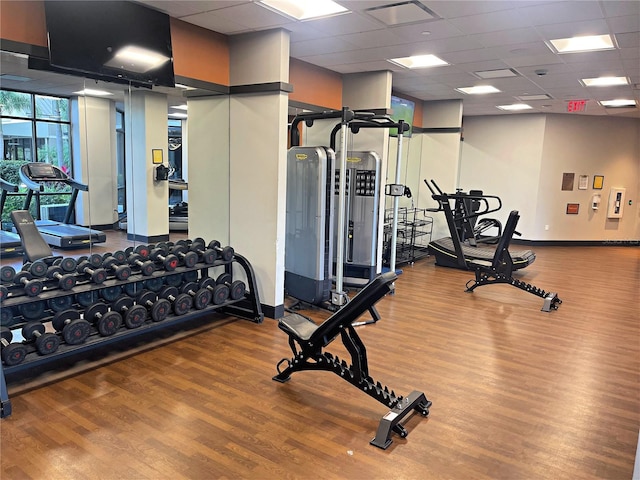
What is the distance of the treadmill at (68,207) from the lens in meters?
3.54

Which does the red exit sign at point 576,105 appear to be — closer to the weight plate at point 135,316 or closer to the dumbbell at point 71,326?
the weight plate at point 135,316

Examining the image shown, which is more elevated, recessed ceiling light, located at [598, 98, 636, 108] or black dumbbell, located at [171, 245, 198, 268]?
recessed ceiling light, located at [598, 98, 636, 108]

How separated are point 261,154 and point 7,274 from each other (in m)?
2.39

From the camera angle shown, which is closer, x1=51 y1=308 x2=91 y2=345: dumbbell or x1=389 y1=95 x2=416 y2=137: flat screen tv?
x1=51 y1=308 x2=91 y2=345: dumbbell

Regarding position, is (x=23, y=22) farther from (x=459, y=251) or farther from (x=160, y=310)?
(x=459, y=251)

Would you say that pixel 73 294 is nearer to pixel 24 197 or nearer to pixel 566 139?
pixel 24 197

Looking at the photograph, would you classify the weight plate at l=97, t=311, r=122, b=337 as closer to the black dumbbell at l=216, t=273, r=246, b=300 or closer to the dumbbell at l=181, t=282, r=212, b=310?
the dumbbell at l=181, t=282, r=212, b=310

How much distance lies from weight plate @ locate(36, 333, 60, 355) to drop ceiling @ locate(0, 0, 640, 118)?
1737 mm

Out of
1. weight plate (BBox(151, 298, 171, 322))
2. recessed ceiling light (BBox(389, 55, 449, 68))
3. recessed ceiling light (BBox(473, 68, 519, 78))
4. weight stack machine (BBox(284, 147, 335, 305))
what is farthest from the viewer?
recessed ceiling light (BBox(473, 68, 519, 78))

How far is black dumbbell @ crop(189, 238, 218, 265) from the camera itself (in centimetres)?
445

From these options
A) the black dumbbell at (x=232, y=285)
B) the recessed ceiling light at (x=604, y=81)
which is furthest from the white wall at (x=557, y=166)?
the black dumbbell at (x=232, y=285)

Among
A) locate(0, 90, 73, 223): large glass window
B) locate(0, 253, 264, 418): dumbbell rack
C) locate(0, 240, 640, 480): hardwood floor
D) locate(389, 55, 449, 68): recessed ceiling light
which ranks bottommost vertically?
locate(0, 240, 640, 480): hardwood floor

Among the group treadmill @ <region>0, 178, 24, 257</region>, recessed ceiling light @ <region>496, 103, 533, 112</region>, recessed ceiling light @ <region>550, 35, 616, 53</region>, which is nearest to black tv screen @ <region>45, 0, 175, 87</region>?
treadmill @ <region>0, 178, 24, 257</region>

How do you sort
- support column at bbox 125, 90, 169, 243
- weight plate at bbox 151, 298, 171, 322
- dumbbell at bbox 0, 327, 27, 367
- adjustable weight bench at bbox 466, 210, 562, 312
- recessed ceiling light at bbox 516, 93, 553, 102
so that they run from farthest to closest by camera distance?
recessed ceiling light at bbox 516, 93, 553, 102 → adjustable weight bench at bbox 466, 210, 562, 312 → support column at bbox 125, 90, 169, 243 → weight plate at bbox 151, 298, 171, 322 → dumbbell at bbox 0, 327, 27, 367
